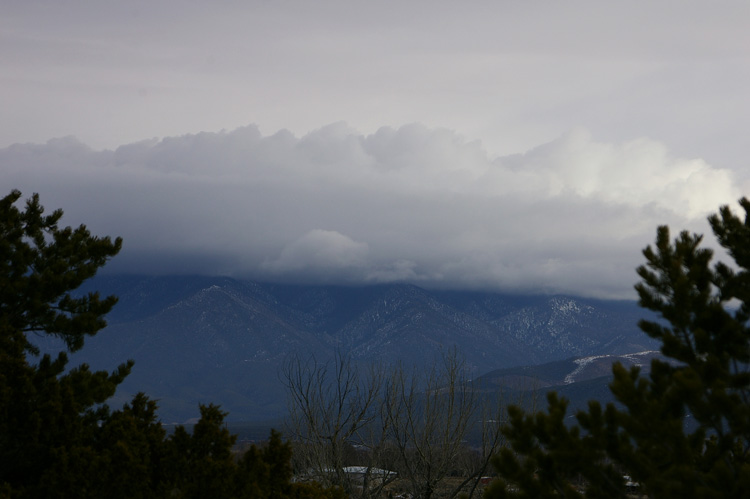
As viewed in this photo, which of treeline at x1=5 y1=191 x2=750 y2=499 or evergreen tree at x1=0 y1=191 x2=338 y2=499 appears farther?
evergreen tree at x1=0 y1=191 x2=338 y2=499

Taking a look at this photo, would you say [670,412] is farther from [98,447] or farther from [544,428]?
[98,447]

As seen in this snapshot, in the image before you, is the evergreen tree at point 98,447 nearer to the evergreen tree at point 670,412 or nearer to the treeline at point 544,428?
the treeline at point 544,428

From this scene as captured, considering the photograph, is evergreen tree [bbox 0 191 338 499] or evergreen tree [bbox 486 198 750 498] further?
evergreen tree [bbox 0 191 338 499]

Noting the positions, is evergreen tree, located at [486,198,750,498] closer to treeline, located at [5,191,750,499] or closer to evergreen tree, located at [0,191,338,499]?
treeline, located at [5,191,750,499]

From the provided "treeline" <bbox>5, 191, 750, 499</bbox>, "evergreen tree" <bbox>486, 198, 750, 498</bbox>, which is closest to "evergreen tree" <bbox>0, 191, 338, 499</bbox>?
"treeline" <bbox>5, 191, 750, 499</bbox>

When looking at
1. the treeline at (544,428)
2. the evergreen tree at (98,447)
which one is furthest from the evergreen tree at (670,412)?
the evergreen tree at (98,447)

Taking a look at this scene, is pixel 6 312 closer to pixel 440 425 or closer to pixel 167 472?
pixel 167 472

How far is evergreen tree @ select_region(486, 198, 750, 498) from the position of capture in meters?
7.46

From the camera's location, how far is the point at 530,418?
26.8 feet

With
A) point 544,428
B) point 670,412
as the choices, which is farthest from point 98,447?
point 670,412

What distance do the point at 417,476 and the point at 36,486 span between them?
45.5ft

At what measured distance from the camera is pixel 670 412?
7598 millimetres

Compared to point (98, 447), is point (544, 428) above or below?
above

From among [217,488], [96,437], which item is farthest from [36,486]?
[217,488]
